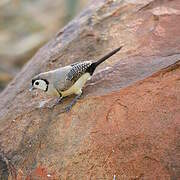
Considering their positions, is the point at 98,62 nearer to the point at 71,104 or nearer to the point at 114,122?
the point at 71,104

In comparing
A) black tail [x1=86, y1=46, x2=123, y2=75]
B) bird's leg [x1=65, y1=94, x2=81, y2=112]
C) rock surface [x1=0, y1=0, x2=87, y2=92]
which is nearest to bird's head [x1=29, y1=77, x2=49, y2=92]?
bird's leg [x1=65, y1=94, x2=81, y2=112]

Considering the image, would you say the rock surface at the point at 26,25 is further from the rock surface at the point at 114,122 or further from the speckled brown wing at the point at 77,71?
the speckled brown wing at the point at 77,71

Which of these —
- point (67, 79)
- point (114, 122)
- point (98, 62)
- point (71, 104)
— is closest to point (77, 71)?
point (67, 79)

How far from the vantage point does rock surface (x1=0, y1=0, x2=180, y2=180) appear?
526cm

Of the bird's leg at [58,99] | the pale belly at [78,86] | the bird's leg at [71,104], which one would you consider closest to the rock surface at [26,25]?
the bird's leg at [58,99]

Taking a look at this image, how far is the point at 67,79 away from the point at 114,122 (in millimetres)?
922

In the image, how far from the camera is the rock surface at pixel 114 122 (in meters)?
5.26

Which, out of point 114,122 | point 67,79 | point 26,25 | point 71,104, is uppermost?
point 67,79

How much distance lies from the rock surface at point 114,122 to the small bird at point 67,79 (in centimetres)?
13

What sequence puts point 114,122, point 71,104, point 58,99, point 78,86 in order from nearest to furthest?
point 114,122 < point 71,104 < point 78,86 < point 58,99

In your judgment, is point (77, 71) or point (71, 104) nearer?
point (71, 104)

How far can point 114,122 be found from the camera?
5426 mm

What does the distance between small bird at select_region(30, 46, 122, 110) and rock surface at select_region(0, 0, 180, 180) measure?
0.13 metres

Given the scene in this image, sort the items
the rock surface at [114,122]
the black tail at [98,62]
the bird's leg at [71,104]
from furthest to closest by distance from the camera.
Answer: the black tail at [98,62] → the bird's leg at [71,104] → the rock surface at [114,122]
